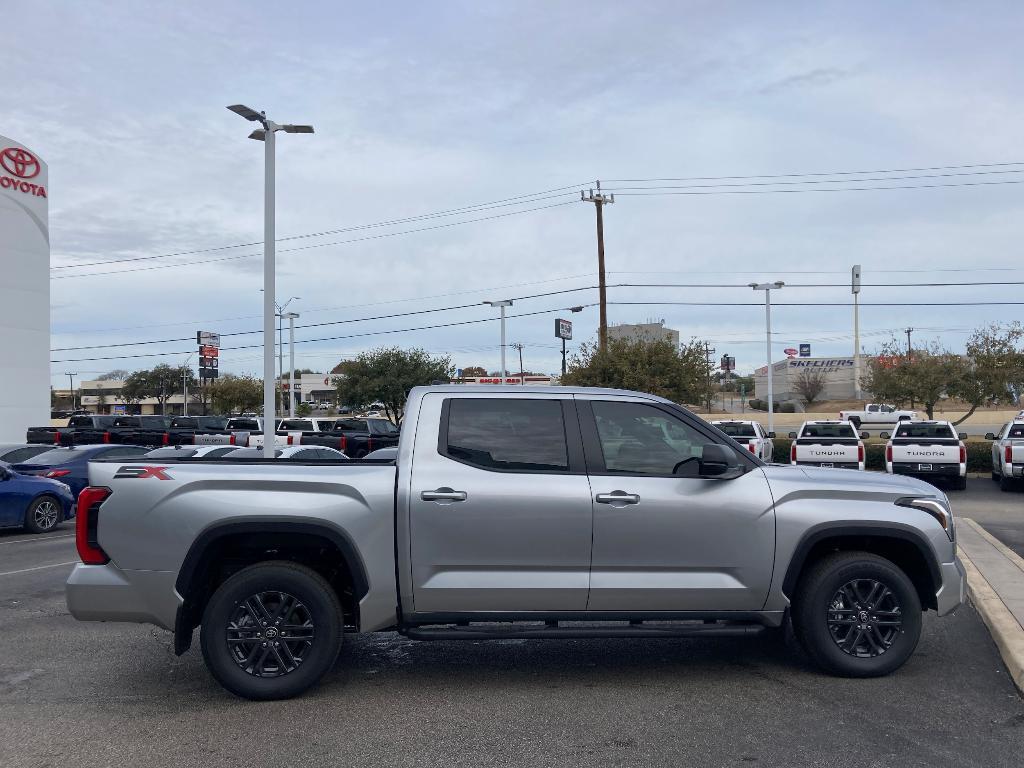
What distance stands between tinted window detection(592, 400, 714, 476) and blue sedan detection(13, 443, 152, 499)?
13.6m

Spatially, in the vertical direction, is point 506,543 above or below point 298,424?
above

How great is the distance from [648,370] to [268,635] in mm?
34352

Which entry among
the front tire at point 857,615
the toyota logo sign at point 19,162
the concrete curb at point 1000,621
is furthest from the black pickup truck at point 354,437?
the front tire at point 857,615

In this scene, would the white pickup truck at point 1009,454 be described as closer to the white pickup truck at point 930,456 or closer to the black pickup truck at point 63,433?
the white pickup truck at point 930,456

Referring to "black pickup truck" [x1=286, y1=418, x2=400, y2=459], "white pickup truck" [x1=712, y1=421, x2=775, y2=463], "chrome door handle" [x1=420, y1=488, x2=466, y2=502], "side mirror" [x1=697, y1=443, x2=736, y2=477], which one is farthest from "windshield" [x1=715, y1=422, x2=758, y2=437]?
"chrome door handle" [x1=420, y1=488, x2=466, y2=502]

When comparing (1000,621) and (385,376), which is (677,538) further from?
(385,376)

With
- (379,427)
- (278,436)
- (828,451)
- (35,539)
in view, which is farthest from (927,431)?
(278,436)

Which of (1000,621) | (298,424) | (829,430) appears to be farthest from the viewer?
(298,424)

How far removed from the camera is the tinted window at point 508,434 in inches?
236

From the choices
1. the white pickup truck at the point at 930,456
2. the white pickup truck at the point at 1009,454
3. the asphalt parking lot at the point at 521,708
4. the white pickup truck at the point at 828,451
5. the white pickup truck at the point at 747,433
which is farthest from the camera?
the white pickup truck at the point at 747,433

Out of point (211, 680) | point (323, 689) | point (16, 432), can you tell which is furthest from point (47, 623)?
point (16, 432)

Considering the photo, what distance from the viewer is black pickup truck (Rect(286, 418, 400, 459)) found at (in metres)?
30.5

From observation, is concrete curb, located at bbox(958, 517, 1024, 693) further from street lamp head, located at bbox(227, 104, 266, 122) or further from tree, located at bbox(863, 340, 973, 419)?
tree, located at bbox(863, 340, 973, 419)

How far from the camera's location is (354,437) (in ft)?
104
